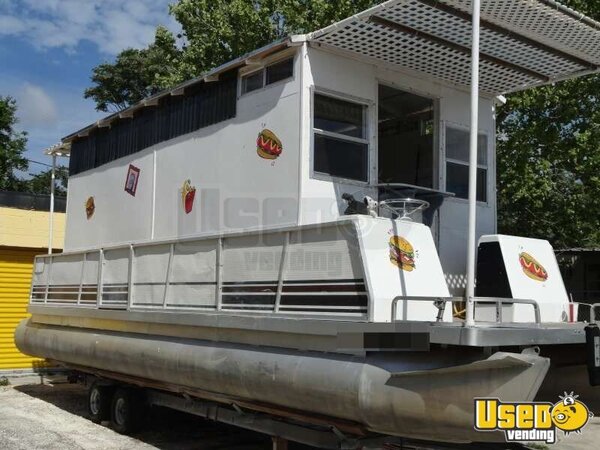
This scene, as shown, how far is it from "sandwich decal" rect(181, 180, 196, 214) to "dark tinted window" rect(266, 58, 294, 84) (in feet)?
5.84

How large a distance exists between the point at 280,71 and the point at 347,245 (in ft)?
7.63

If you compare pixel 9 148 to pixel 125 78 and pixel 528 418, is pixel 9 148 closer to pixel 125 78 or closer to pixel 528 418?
pixel 125 78

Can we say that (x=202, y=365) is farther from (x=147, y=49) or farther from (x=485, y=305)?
(x=147, y=49)

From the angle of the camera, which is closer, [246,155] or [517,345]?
[517,345]

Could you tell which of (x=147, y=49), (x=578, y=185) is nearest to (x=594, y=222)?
(x=578, y=185)

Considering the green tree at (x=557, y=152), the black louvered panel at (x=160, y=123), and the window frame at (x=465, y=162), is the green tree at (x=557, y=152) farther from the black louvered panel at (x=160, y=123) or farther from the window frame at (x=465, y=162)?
the black louvered panel at (x=160, y=123)

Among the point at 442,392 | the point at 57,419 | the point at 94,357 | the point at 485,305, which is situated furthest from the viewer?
the point at 57,419

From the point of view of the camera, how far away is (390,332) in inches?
187

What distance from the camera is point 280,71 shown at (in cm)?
669

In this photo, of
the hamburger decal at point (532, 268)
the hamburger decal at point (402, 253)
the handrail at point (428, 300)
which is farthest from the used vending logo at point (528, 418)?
the hamburger decal at point (532, 268)

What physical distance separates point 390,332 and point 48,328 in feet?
23.9

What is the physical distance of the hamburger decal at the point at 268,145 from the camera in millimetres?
6594

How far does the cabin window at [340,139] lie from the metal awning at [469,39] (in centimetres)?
56

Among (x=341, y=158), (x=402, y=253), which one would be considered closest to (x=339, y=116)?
(x=341, y=158)
